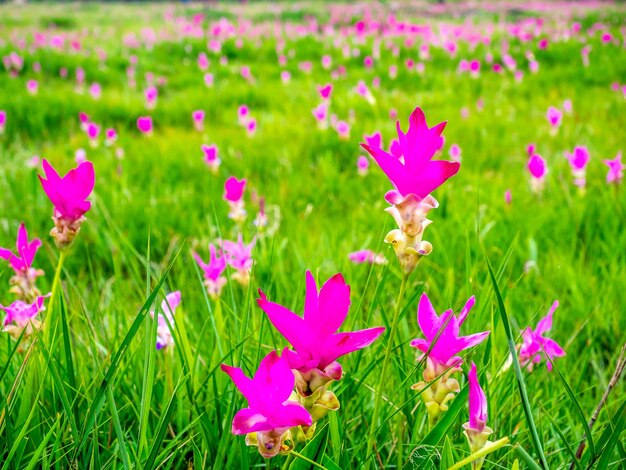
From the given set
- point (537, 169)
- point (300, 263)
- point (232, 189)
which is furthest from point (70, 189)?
point (537, 169)

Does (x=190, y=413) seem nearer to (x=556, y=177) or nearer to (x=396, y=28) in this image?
(x=556, y=177)

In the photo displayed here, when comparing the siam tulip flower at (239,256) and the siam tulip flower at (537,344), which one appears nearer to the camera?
the siam tulip flower at (537,344)

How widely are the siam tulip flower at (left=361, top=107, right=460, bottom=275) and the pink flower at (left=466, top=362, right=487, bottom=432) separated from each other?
18cm

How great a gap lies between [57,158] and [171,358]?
9.59 ft

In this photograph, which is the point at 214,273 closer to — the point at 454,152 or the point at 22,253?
the point at 22,253

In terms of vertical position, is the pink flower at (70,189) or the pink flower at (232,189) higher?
the pink flower at (70,189)

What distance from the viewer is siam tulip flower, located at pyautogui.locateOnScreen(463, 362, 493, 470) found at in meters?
0.76

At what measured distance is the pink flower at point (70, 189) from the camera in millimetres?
930

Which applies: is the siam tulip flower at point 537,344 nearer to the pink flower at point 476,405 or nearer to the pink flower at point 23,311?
the pink flower at point 476,405

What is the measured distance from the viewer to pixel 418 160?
727 millimetres

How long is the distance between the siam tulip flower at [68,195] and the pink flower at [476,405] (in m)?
0.67

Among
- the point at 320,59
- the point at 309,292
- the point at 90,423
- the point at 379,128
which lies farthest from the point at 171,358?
the point at 320,59

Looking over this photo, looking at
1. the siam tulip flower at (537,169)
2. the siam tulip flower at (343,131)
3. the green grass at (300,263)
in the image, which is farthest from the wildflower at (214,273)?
the siam tulip flower at (343,131)

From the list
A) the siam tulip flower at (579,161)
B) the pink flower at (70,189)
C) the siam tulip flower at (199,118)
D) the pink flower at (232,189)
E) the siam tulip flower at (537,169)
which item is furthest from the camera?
the siam tulip flower at (199,118)
